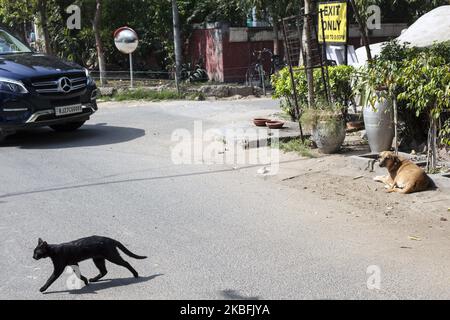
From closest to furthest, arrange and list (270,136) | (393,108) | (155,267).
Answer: (155,267) → (393,108) → (270,136)

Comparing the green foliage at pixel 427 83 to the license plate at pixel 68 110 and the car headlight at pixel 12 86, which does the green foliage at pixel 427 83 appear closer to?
the license plate at pixel 68 110

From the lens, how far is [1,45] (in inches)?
457

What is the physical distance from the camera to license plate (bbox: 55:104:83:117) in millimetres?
10438

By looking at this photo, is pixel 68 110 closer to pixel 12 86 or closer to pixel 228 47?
pixel 12 86

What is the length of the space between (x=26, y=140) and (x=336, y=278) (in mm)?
7775

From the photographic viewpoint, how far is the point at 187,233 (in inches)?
234

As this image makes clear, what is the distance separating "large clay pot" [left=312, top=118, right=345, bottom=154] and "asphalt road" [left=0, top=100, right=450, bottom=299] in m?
1.34

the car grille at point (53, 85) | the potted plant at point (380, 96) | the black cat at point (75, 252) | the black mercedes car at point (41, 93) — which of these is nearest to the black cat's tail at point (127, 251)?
the black cat at point (75, 252)

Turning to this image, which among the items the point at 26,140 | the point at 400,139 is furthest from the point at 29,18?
the point at 400,139

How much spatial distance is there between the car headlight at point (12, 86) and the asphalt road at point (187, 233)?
3.27ft

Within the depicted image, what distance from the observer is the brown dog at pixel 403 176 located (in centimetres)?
703

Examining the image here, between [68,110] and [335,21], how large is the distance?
194 inches

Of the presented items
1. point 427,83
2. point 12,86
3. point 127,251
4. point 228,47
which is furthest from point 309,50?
point 228,47

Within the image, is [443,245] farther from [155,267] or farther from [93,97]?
[93,97]
